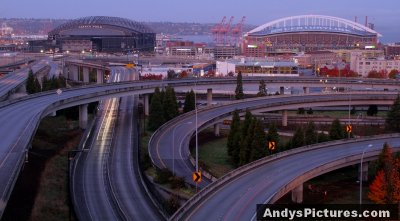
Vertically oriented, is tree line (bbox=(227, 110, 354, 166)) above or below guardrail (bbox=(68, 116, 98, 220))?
above

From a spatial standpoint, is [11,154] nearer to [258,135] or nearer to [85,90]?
[258,135]

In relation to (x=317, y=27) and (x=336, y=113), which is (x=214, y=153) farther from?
(x=317, y=27)

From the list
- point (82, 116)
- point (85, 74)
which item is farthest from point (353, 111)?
point (85, 74)

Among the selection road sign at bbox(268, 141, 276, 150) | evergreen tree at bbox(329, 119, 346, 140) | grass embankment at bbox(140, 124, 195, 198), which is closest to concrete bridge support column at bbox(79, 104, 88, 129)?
grass embankment at bbox(140, 124, 195, 198)

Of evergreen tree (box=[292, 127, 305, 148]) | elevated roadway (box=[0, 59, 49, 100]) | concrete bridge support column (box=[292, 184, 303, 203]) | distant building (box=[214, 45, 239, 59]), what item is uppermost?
distant building (box=[214, 45, 239, 59])

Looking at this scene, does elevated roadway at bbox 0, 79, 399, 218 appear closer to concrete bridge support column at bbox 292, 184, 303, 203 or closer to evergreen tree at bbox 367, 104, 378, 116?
evergreen tree at bbox 367, 104, 378, 116

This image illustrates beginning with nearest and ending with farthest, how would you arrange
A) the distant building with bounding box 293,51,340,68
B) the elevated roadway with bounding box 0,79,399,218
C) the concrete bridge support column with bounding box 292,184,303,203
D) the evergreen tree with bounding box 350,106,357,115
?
the elevated roadway with bounding box 0,79,399,218 → the concrete bridge support column with bounding box 292,184,303,203 → the evergreen tree with bounding box 350,106,357,115 → the distant building with bounding box 293,51,340,68
